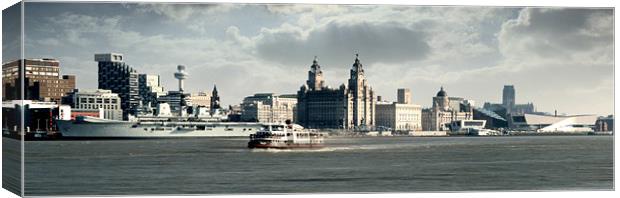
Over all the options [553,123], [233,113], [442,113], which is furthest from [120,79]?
[553,123]

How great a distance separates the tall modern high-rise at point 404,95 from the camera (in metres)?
21.6

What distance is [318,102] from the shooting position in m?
25.5

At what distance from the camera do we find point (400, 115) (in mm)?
25312

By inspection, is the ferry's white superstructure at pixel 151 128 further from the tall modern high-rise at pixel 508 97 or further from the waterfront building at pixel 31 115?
the tall modern high-rise at pixel 508 97

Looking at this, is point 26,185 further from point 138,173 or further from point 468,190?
point 468,190

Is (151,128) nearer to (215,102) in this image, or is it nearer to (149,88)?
(149,88)

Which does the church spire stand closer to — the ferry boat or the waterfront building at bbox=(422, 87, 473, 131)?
the waterfront building at bbox=(422, 87, 473, 131)

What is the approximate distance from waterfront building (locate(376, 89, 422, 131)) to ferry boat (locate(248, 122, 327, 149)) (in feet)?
5.29

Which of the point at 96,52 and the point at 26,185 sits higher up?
the point at 96,52

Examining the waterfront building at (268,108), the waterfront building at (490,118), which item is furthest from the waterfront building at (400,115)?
the waterfront building at (268,108)

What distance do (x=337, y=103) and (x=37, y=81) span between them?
853cm

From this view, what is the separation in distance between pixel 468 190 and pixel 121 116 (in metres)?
15.7

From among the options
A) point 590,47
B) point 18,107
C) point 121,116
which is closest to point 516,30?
point 590,47

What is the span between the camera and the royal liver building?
21544 mm
